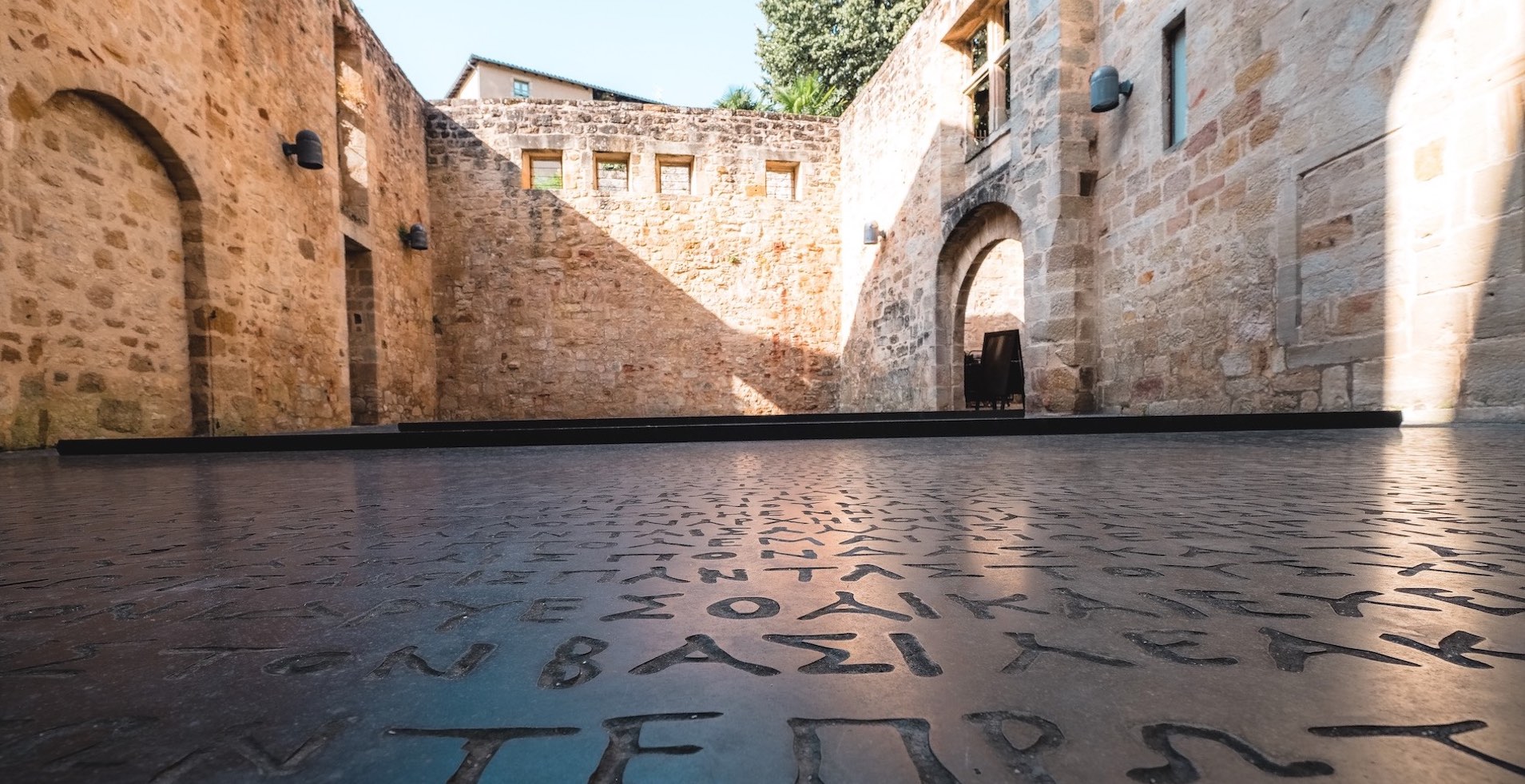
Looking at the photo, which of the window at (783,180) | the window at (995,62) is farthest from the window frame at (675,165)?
the window at (995,62)

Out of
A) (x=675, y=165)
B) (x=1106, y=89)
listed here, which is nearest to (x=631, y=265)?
(x=675, y=165)

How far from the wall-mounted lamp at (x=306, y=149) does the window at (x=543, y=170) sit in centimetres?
421

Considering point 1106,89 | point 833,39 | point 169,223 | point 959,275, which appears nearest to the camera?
point 169,223

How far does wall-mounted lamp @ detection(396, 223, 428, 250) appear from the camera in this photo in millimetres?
9320

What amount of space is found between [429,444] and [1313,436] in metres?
4.54

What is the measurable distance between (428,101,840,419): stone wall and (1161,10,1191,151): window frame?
6557 millimetres

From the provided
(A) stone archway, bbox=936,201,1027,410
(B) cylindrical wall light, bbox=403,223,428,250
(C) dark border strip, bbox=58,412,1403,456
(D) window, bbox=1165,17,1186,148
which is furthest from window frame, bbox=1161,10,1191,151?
(B) cylindrical wall light, bbox=403,223,428,250

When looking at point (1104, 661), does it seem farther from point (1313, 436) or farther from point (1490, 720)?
point (1313, 436)

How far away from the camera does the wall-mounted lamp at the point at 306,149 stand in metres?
6.32

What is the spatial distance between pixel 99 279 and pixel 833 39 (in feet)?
53.9

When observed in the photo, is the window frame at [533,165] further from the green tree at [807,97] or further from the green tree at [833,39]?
the green tree at [833,39]

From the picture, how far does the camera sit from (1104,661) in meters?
0.60

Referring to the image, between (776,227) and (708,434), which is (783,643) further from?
(776,227)

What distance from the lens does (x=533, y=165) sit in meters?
10.7
